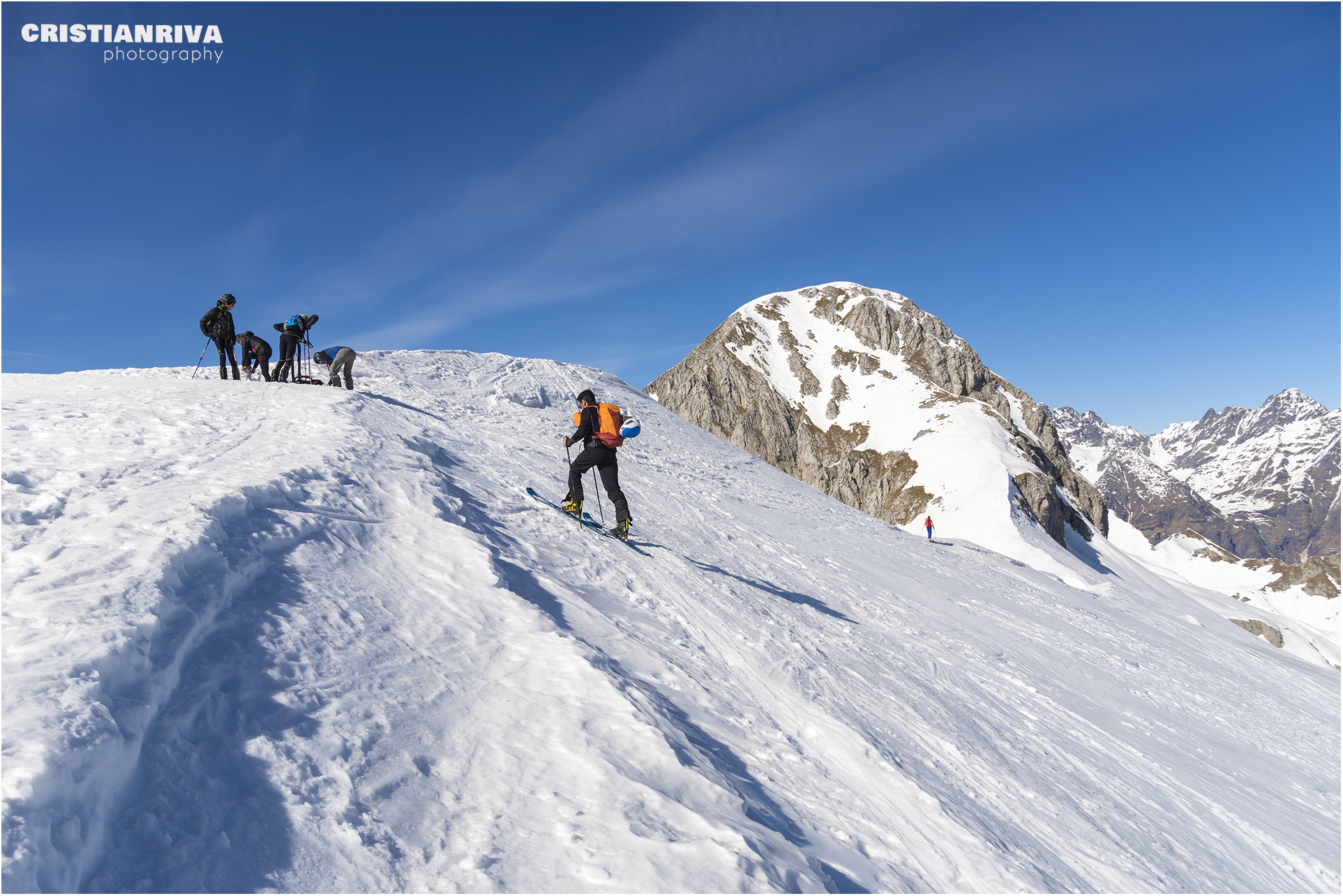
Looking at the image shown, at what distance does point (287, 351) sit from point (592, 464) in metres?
10.8

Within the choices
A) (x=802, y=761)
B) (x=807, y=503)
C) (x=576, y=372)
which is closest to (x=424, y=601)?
(x=802, y=761)

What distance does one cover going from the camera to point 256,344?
52.3 feet

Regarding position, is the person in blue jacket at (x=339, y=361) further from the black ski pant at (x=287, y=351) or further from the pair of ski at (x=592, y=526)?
the pair of ski at (x=592, y=526)

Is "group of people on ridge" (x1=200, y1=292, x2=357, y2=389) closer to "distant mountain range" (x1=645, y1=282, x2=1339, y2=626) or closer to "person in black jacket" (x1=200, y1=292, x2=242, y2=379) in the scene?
"person in black jacket" (x1=200, y1=292, x2=242, y2=379)

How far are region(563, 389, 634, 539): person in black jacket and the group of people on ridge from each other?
31.7 ft

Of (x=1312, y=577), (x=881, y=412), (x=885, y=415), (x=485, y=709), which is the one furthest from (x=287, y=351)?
(x=1312, y=577)

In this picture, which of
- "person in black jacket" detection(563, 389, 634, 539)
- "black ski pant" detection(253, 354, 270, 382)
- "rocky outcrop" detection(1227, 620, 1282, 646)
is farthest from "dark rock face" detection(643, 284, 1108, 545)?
"black ski pant" detection(253, 354, 270, 382)

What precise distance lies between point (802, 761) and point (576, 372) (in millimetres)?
23618

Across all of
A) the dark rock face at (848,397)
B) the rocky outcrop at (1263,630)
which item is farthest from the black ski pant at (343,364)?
the rocky outcrop at (1263,630)

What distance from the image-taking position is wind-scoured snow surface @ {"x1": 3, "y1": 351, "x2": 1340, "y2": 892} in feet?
11.0

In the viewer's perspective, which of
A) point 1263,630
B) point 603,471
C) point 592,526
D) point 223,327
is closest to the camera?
point 603,471

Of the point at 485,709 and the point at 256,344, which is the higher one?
the point at 256,344

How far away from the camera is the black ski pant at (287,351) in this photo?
1580 centimetres

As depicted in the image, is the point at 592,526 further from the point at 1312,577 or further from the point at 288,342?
the point at 1312,577
